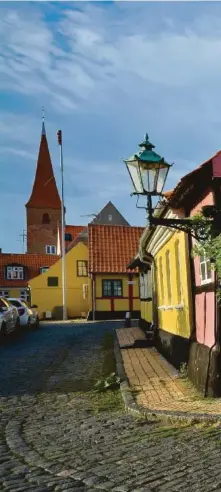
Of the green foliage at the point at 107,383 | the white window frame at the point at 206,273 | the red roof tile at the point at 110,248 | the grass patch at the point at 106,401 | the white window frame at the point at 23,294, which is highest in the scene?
the red roof tile at the point at 110,248

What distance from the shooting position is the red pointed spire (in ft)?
230

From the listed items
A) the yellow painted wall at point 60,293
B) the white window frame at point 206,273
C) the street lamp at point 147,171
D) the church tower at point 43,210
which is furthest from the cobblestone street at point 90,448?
the church tower at point 43,210

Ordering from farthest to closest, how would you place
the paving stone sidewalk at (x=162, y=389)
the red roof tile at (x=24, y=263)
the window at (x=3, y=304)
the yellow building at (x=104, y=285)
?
the red roof tile at (x=24, y=263) → the yellow building at (x=104, y=285) → the window at (x=3, y=304) → the paving stone sidewalk at (x=162, y=389)

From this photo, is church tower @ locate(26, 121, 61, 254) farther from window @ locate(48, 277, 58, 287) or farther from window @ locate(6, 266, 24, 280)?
window @ locate(48, 277, 58, 287)

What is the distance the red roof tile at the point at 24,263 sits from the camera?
53125 mm

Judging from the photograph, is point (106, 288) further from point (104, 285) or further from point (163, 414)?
point (163, 414)

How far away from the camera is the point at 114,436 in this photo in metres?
5.54

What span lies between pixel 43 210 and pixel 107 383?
62.2 meters

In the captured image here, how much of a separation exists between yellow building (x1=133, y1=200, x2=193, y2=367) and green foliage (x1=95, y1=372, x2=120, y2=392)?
1.26 m

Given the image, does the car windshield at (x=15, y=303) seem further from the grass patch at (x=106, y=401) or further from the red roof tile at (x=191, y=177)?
the red roof tile at (x=191, y=177)

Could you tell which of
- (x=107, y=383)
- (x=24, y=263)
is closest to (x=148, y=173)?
(x=107, y=383)

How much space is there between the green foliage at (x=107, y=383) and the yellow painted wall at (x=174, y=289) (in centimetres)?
142

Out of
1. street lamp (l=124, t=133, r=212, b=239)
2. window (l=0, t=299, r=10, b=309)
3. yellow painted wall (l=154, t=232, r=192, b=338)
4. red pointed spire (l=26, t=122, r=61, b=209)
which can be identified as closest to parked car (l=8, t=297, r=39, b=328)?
window (l=0, t=299, r=10, b=309)

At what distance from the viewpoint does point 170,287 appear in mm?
12211
